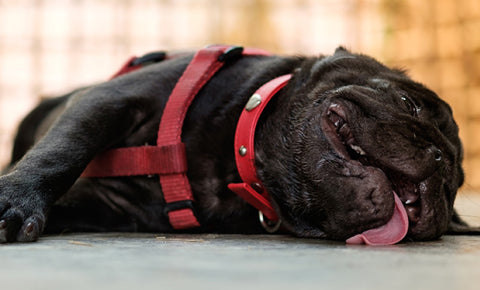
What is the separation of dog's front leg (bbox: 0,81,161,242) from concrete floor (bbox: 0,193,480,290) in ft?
0.40

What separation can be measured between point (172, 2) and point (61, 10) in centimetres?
111

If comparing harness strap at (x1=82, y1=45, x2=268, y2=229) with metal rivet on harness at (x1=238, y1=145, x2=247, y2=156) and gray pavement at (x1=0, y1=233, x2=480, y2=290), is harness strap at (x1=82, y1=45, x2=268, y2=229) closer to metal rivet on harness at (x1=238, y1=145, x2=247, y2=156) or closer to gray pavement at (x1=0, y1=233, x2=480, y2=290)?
metal rivet on harness at (x1=238, y1=145, x2=247, y2=156)

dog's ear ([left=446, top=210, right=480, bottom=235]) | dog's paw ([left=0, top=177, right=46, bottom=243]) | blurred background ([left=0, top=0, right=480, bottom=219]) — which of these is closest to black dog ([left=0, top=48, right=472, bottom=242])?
dog's paw ([left=0, top=177, right=46, bottom=243])

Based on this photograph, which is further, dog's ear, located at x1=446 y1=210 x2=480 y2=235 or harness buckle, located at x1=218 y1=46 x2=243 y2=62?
harness buckle, located at x1=218 y1=46 x2=243 y2=62

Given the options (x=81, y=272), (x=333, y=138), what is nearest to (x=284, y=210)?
(x=333, y=138)

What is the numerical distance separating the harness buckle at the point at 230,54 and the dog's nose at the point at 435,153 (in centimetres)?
81

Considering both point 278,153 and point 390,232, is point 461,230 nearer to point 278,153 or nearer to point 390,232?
point 390,232

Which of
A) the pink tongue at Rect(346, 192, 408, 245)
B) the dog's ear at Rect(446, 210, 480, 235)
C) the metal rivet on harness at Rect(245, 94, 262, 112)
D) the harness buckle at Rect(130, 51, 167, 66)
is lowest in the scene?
the dog's ear at Rect(446, 210, 480, 235)

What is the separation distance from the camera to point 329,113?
1784 mm

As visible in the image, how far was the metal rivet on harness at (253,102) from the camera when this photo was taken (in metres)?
1.95

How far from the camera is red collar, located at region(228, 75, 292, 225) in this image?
190 centimetres

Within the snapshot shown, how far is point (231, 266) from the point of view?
112 cm

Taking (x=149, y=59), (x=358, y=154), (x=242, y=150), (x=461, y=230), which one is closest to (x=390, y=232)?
(x=358, y=154)

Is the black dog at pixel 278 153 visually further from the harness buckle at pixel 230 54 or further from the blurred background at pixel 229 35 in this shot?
the blurred background at pixel 229 35
